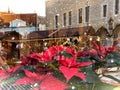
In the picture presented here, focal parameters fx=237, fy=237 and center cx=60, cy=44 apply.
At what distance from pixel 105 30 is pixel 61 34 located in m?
0.27

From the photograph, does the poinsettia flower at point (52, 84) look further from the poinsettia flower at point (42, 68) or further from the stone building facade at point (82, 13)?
the stone building facade at point (82, 13)

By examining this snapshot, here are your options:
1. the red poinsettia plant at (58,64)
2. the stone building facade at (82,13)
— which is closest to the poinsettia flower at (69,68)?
the red poinsettia plant at (58,64)

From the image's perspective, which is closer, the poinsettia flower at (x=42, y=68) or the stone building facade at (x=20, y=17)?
the poinsettia flower at (x=42, y=68)

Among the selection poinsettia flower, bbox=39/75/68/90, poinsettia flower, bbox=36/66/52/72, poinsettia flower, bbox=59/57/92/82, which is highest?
poinsettia flower, bbox=59/57/92/82

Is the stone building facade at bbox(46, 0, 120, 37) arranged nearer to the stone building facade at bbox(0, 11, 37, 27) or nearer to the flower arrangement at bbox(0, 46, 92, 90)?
the stone building facade at bbox(0, 11, 37, 27)

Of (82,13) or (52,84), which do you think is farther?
(82,13)

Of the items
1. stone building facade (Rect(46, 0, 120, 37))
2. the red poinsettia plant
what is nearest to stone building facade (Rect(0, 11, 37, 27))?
stone building facade (Rect(46, 0, 120, 37))

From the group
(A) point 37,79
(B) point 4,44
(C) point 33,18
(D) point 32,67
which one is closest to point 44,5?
(C) point 33,18

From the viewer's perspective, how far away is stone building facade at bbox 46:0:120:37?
1.38 m

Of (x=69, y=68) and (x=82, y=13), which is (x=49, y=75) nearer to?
(x=69, y=68)

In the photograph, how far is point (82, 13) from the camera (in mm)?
1410

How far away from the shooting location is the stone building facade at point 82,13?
1.38 m

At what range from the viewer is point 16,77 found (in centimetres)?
62

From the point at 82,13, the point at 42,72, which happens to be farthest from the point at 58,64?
the point at 82,13
